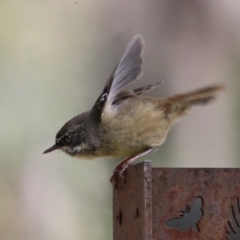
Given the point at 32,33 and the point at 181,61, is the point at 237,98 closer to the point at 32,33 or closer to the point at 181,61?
the point at 181,61

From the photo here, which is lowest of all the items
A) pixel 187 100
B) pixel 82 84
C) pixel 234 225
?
pixel 234 225

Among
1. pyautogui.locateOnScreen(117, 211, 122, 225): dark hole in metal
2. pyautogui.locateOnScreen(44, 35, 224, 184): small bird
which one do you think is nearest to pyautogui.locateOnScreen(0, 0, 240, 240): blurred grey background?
pyautogui.locateOnScreen(44, 35, 224, 184): small bird

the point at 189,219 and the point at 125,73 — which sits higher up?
the point at 125,73

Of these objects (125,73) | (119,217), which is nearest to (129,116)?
(125,73)

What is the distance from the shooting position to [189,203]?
2955 mm

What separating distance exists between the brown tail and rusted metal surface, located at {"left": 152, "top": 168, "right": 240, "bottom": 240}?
696 mm

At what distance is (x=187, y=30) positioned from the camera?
7.11m

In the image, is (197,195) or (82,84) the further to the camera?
(82,84)

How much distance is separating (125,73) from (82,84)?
3.03 metres

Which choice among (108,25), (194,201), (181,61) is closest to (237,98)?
(181,61)

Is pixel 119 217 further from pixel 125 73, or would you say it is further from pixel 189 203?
pixel 125 73

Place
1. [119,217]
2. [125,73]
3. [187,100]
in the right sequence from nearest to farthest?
[119,217] < [125,73] < [187,100]

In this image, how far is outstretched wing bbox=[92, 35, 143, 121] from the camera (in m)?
3.63

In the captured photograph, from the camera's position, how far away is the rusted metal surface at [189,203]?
9.52ft
